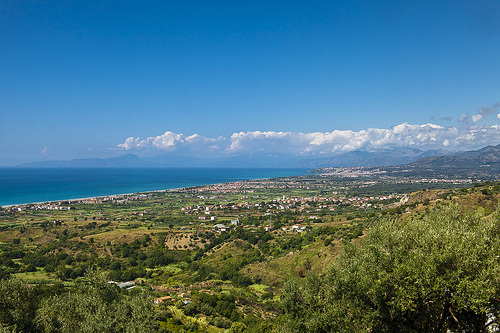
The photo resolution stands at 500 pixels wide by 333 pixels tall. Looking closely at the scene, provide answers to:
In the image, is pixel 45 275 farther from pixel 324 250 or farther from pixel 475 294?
pixel 475 294

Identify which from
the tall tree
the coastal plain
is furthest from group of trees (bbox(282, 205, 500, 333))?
the tall tree

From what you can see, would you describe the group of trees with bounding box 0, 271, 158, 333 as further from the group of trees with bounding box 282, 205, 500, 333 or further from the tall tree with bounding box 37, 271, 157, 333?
the group of trees with bounding box 282, 205, 500, 333

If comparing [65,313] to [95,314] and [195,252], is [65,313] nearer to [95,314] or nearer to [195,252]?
[95,314]

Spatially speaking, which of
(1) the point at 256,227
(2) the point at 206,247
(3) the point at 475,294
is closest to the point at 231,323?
(3) the point at 475,294

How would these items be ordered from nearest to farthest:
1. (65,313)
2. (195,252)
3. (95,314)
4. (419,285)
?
1. (419,285)
2. (95,314)
3. (65,313)
4. (195,252)

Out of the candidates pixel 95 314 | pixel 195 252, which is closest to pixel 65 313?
pixel 95 314

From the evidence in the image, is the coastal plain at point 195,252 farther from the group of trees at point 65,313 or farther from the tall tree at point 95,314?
the group of trees at point 65,313

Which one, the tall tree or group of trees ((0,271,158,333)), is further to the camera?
group of trees ((0,271,158,333))

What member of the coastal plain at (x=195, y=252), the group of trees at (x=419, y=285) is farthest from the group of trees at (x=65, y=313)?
the group of trees at (x=419, y=285)
